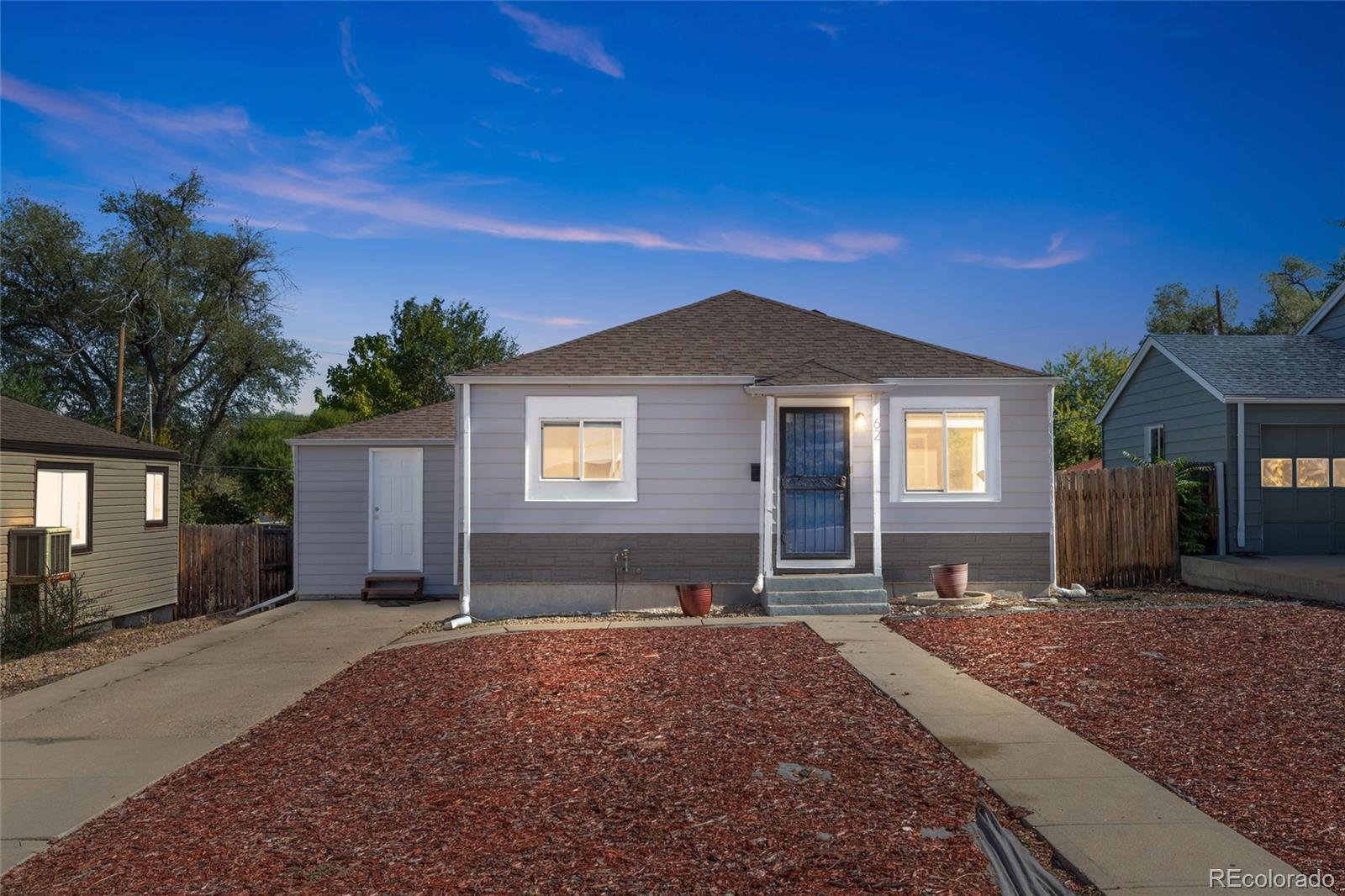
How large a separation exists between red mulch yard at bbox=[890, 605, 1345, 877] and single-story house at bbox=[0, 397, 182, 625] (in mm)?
12083

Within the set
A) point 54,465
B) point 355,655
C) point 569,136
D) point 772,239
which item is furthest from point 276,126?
point 355,655

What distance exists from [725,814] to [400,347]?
31338 mm

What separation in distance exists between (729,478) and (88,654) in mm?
8634

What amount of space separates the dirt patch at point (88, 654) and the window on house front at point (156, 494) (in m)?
2.08

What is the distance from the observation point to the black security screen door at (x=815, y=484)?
12.7 metres

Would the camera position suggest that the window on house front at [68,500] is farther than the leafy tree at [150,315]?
No

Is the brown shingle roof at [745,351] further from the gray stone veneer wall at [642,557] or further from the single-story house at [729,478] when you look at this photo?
the gray stone veneer wall at [642,557]

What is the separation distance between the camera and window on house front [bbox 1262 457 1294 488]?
1580cm

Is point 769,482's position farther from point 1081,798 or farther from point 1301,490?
point 1301,490

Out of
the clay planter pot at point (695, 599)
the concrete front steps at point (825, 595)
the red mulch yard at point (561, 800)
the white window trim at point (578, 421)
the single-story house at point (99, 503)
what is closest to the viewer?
the red mulch yard at point (561, 800)

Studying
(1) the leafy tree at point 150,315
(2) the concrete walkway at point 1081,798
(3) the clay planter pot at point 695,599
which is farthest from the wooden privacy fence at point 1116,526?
(1) the leafy tree at point 150,315

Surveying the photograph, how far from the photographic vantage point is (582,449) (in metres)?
12.9

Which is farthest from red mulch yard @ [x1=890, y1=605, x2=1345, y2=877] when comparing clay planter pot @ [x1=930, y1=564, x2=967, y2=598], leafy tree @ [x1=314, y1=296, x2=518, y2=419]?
leafy tree @ [x1=314, y1=296, x2=518, y2=419]

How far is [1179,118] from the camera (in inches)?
801
